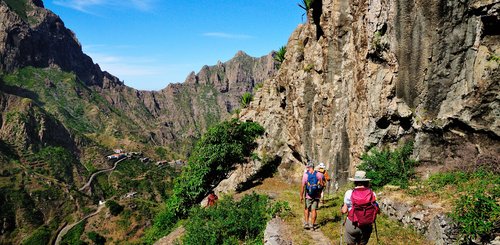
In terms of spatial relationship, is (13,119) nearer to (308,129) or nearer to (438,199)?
(308,129)

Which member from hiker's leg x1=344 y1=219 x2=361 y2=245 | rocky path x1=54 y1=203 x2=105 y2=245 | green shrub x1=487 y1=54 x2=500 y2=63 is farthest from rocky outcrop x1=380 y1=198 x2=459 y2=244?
rocky path x1=54 y1=203 x2=105 y2=245

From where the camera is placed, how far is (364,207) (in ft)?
24.5

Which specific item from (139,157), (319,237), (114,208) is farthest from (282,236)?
(139,157)

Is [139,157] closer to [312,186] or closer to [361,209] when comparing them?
[312,186]

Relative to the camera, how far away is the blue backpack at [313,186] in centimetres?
1118

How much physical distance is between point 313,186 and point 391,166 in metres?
5.44

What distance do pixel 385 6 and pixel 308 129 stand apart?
528 inches

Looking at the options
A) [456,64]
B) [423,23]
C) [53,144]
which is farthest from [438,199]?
[53,144]

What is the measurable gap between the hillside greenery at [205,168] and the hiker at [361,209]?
22.4 m

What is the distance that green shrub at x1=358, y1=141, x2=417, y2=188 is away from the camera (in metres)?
14.4

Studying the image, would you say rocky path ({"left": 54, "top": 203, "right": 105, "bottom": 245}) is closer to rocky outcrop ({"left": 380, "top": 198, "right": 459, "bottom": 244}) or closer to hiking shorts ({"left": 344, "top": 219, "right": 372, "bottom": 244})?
rocky outcrop ({"left": 380, "top": 198, "right": 459, "bottom": 244})

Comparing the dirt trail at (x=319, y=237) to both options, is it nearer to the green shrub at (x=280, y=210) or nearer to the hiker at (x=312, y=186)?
the hiker at (x=312, y=186)

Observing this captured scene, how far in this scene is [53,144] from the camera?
169m

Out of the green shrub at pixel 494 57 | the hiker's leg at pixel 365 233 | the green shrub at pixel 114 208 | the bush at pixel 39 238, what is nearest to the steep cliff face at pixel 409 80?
the green shrub at pixel 494 57
